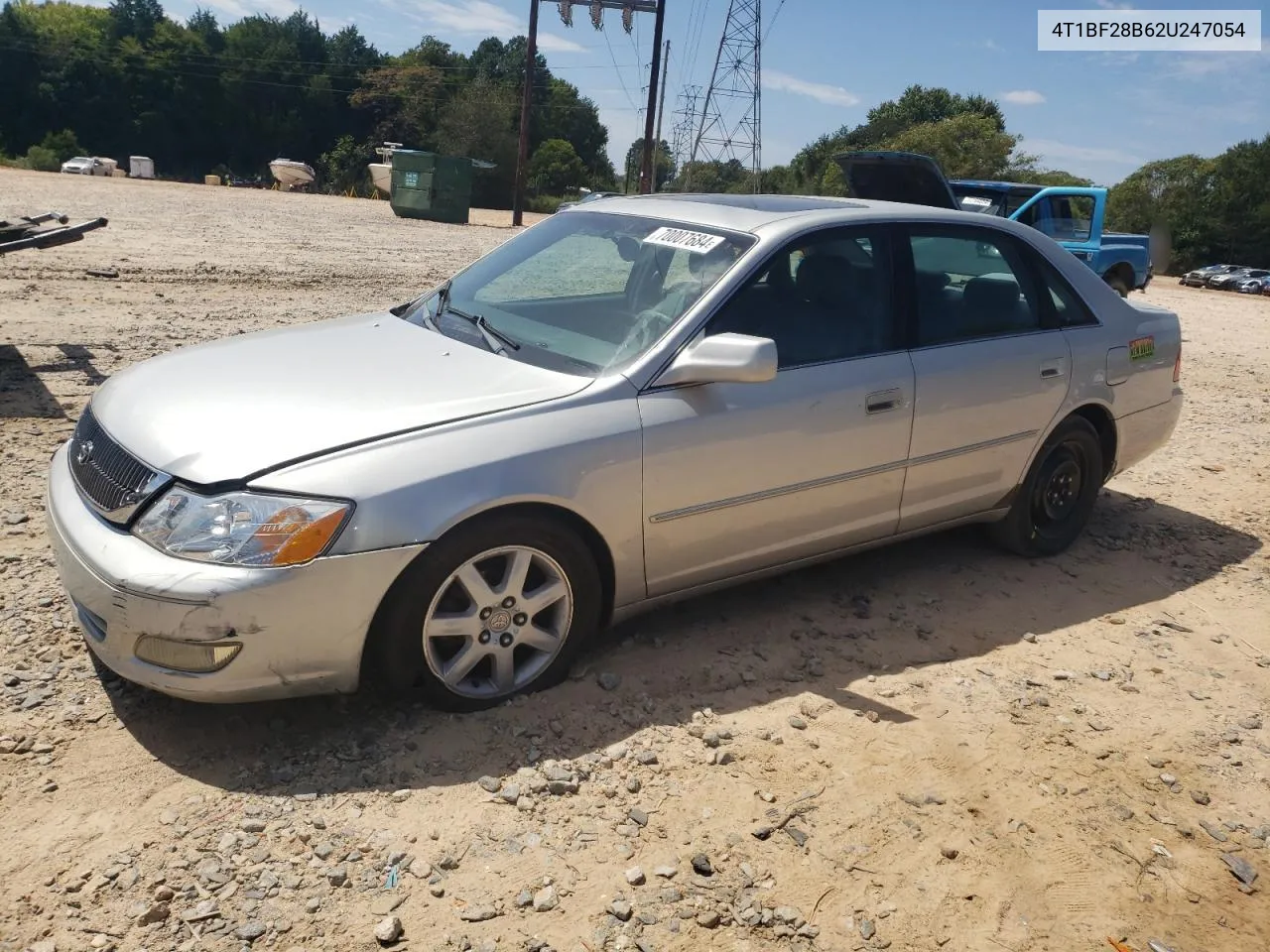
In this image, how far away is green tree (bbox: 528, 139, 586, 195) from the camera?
63.7 metres

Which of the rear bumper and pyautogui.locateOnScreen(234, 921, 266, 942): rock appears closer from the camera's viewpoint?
pyautogui.locateOnScreen(234, 921, 266, 942): rock

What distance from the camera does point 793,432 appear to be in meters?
3.94

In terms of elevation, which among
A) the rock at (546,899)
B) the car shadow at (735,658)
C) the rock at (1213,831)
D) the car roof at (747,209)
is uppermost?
the car roof at (747,209)

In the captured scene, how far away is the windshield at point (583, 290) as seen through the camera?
151 inches

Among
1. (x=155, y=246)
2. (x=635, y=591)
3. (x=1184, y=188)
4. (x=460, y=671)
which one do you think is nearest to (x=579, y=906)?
(x=460, y=671)

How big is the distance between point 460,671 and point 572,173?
64.1 meters

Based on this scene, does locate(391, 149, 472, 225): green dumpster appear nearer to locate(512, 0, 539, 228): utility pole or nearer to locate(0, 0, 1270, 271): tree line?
locate(512, 0, 539, 228): utility pole

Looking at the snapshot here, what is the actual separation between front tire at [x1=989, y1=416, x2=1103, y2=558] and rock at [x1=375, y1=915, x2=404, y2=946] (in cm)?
358

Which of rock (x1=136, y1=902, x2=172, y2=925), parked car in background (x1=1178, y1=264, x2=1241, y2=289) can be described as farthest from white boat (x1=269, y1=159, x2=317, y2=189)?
rock (x1=136, y1=902, x2=172, y2=925)

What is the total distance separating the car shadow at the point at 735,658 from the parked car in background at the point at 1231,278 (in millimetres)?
35087

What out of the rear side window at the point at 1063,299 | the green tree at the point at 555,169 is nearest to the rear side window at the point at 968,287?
the rear side window at the point at 1063,299

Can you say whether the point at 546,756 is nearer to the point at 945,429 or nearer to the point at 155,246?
the point at 945,429

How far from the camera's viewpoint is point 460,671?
3.35 metres

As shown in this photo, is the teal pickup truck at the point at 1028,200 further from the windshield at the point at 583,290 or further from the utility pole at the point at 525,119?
the utility pole at the point at 525,119
